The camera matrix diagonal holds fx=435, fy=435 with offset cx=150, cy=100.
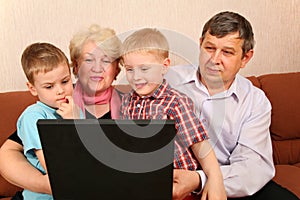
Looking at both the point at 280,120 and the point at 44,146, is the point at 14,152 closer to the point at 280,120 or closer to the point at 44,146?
the point at 44,146

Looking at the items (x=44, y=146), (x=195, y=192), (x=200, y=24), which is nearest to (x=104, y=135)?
(x=44, y=146)

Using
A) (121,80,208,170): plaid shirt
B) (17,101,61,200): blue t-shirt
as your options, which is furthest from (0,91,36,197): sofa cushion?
(121,80,208,170): plaid shirt

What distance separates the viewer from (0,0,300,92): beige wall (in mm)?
2045

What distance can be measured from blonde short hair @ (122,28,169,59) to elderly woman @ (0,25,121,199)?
0.04 meters

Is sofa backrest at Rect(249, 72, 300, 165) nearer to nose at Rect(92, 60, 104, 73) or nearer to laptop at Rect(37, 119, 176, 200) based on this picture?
nose at Rect(92, 60, 104, 73)

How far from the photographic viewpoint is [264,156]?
67.3 inches

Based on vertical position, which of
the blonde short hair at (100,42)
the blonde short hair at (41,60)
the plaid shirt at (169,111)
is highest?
the blonde short hair at (100,42)

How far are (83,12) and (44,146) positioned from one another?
119 cm

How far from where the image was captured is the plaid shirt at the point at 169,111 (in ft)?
4.43

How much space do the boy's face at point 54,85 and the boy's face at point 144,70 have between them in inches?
9.6

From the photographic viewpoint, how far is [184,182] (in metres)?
1.38

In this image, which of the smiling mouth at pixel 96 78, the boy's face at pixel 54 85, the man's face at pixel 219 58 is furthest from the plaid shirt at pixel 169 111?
the man's face at pixel 219 58

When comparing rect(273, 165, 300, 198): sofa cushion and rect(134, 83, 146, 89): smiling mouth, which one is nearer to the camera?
rect(134, 83, 146, 89): smiling mouth

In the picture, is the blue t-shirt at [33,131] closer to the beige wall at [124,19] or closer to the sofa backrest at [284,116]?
the beige wall at [124,19]
